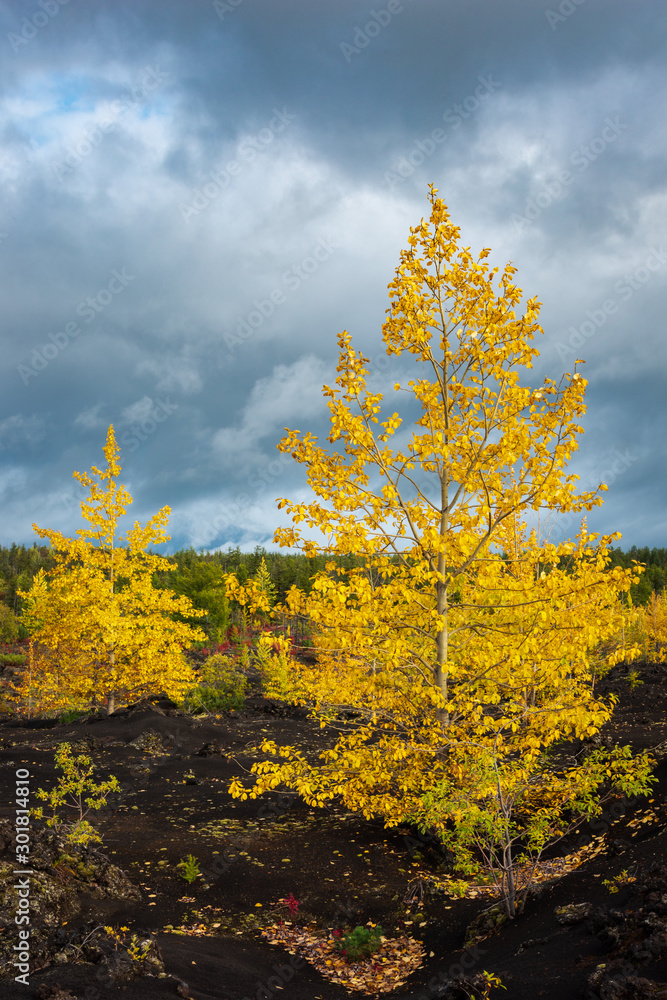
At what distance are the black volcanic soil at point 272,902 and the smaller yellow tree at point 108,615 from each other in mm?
3220

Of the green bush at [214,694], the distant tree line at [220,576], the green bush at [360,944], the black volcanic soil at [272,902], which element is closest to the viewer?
the black volcanic soil at [272,902]

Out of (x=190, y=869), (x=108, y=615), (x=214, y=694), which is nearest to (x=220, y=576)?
(x=214, y=694)

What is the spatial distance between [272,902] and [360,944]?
4.77ft

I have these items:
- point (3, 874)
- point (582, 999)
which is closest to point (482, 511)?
point (582, 999)

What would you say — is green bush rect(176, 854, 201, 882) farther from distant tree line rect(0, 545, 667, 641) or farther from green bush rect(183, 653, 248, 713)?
green bush rect(183, 653, 248, 713)

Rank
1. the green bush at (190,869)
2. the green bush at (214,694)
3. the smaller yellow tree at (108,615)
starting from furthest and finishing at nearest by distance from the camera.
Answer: the green bush at (214,694), the smaller yellow tree at (108,615), the green bush at (190,869)

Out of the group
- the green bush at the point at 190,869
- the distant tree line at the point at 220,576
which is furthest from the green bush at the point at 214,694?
the green bush at the point at 190,869

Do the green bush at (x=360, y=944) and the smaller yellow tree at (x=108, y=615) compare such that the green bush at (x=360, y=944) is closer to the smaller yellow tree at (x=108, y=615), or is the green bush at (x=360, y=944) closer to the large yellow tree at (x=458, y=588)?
the large yellow tree at (x=458, y=588)

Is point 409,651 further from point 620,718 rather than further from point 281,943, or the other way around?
point 620,718

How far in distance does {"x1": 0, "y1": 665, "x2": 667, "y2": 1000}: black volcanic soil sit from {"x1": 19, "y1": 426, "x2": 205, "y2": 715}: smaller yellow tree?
10.6ft

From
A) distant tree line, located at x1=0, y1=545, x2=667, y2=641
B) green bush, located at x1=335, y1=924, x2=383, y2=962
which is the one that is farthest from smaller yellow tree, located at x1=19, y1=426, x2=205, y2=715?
green bush, located at x1=335, y1=924, x2=383, y2=962

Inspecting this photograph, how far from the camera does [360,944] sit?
5.56 m

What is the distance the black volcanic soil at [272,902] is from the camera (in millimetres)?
3830

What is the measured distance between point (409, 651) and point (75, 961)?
12.5ft
